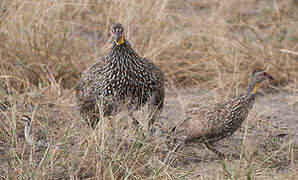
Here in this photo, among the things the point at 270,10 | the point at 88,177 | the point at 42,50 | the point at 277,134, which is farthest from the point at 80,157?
the point at 270,10

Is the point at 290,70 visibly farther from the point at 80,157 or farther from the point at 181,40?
the point at 80,157

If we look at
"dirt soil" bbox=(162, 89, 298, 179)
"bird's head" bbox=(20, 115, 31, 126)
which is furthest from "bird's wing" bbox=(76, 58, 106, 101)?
"dirt soil" bbox=(162, 89, 298, 179)

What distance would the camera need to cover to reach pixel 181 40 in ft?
22.1

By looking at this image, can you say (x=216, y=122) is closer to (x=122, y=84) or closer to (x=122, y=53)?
(x=122, y=84)

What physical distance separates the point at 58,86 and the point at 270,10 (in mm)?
3199

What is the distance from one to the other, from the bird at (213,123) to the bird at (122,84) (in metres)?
0.28

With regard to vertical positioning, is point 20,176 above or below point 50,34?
below

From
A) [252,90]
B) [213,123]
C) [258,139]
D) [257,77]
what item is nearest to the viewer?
[213,123]

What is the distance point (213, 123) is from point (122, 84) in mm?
802

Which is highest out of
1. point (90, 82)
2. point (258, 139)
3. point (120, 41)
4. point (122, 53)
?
point (120, 41)

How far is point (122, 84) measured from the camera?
4668 mm

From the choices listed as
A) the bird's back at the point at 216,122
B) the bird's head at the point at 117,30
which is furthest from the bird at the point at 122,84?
the bird's back at the point at 216,122

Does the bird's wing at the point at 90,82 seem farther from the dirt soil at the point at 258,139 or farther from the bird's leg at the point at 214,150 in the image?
the bird's leg at the point at 214,150

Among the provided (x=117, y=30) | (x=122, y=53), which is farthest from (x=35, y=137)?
(x=117, y=30)
